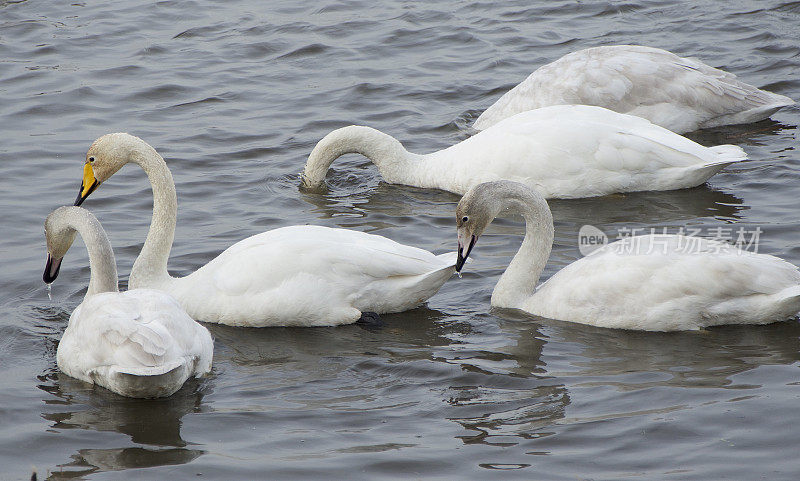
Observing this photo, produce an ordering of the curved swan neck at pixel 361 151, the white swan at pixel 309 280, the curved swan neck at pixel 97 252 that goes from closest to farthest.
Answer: the curved swan neck at pixel 97 252 < the white swan at pixel 309 280 < the curved swan neck at pixel 361 151

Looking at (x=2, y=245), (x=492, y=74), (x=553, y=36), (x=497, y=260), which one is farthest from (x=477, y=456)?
(x=553, y=36)

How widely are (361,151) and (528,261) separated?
3.38 meters

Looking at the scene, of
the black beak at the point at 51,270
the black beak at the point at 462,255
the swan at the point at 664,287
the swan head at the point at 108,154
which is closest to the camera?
the swan at the point at 664,287

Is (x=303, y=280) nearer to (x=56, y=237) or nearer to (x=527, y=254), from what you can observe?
(x=527, y=254)

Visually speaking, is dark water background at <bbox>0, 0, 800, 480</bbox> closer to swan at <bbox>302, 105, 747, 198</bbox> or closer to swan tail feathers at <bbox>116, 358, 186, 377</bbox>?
swan at <bbox>302, 105, 747, 198</bbox>

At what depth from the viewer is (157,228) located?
850 cm

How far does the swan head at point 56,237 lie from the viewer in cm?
801

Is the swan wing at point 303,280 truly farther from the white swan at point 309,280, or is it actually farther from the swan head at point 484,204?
the swan head at point 484,204

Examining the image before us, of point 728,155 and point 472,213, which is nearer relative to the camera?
point 472,213

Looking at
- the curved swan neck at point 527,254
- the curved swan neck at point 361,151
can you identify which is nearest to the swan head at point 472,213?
the curved swan neck at point 527,254

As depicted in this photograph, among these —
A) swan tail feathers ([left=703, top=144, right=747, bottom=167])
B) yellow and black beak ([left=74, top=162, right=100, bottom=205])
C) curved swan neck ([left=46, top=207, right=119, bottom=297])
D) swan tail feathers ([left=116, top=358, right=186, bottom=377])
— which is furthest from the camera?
swan tail feathers ([left=703, top=144, right=747, bottom=167])

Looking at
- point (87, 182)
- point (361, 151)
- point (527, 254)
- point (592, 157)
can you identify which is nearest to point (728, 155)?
point (592, 157)

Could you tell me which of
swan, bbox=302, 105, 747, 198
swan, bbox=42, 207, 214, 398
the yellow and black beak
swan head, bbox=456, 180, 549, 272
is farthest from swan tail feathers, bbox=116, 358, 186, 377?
swan, bbox=302, 105, 747, 198

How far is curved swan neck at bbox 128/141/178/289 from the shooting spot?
27.6 feet
